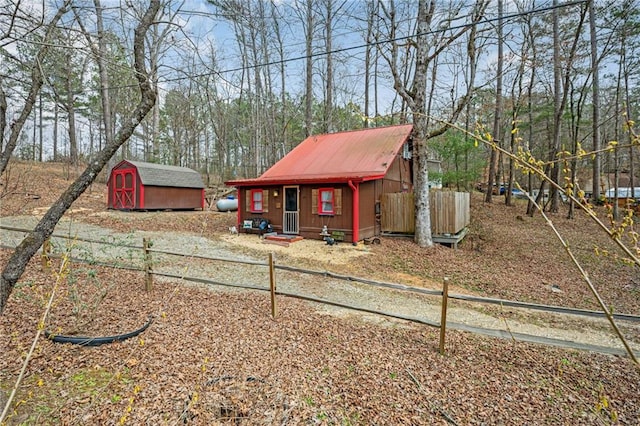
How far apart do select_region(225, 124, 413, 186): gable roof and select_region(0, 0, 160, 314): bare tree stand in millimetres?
8470

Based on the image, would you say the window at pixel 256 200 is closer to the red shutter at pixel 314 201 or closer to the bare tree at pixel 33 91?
the red shutter at pixel 314 201

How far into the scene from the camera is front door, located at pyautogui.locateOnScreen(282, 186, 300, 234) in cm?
1338

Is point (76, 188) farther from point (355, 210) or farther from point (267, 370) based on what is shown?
point (355, 210)

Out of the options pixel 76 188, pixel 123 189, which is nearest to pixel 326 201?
pixel 76 188

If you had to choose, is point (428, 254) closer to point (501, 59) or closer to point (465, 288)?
point (465, 288)

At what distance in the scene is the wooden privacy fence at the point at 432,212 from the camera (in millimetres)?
12289

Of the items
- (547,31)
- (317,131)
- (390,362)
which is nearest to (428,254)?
(390,362)

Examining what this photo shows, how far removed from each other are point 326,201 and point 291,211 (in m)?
1.76

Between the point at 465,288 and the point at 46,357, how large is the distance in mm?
8342

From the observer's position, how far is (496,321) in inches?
234

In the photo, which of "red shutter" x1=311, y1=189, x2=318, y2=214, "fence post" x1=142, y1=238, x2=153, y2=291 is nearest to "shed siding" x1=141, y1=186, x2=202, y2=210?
"red shutter" x1=311, y1=189, x2=318, y2=214

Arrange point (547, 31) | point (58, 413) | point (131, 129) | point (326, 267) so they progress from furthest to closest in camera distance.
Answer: point (547, 31)
point (326, 267)
point (131, 129)
point (58, 413)

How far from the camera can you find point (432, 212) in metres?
12.6

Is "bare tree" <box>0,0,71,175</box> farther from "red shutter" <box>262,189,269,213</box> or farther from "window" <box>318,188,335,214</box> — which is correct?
"red shutter" <box>262,189,269,213</box>
